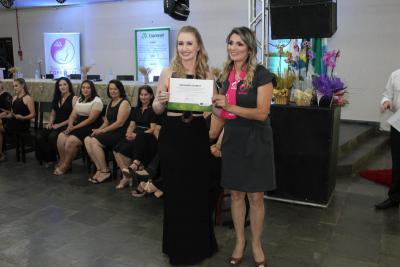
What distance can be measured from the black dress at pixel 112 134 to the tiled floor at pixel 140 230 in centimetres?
52

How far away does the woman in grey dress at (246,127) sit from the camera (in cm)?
235

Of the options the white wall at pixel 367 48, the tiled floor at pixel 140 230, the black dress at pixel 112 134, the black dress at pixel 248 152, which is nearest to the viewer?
the black dress at pixel 248 152

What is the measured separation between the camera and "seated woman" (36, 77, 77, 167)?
5395 millimetres

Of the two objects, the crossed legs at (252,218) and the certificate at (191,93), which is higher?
the certificate at (191,93)

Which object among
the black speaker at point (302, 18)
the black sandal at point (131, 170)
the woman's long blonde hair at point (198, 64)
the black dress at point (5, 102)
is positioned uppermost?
the black speaker at point (302, 18)

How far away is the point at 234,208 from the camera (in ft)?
8.58

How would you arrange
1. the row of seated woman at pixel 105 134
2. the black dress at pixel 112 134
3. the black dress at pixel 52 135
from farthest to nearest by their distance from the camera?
the black dress at pixel 52 135
the black dress at pixel 112 134
the row of seated woman at pixel 105 134

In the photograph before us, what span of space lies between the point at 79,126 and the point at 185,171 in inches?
116

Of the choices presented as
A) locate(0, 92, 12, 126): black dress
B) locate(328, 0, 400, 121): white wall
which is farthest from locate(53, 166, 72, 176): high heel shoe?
locate(328, 0, 400, 121): white wall

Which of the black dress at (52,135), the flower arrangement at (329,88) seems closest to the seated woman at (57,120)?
the black dress at (52,135)

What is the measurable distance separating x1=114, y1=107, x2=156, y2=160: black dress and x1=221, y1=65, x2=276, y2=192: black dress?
200 centimetres

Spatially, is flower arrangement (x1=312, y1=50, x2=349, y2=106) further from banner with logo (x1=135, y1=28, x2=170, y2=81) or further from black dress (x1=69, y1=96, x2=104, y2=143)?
banner with logo (x1=135, y1=28, x2=170, y2=81)

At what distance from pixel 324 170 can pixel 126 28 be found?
824cm

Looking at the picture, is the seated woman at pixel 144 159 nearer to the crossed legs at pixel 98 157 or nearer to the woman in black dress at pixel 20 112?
the crossed legs at pixel 98 157
